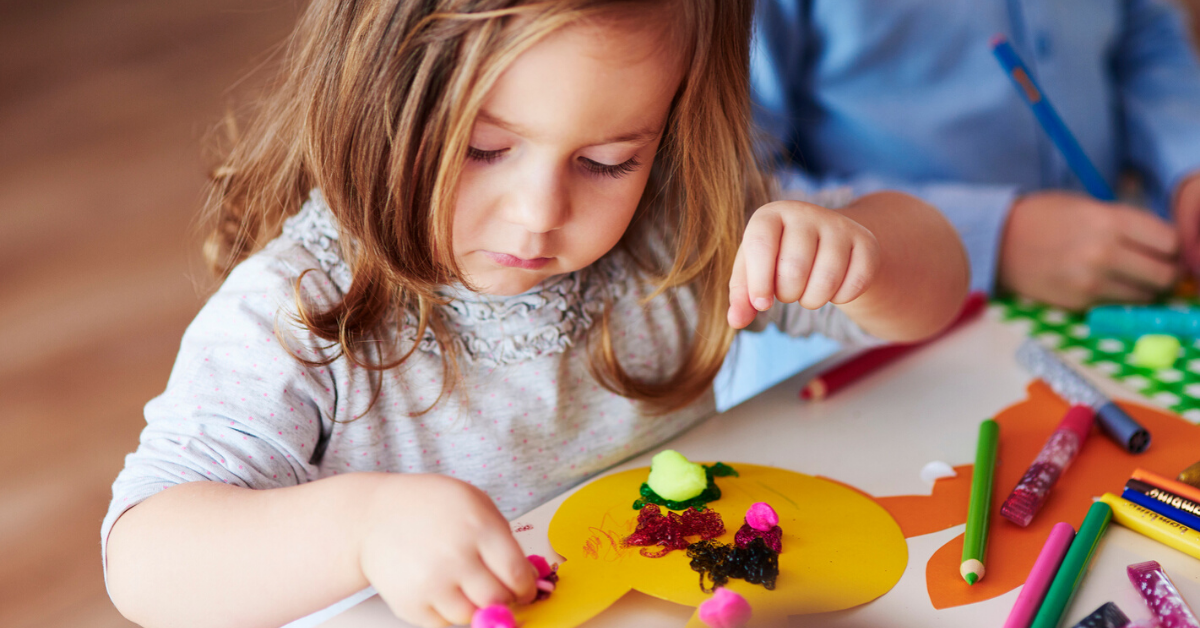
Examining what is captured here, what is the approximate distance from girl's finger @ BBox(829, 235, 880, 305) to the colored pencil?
0.57ft

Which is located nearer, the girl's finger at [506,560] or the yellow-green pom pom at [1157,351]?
the girl's finger at [506,560]

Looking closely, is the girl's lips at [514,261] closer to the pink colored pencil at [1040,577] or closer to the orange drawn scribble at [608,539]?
the orange drawn scribble at [608,539]

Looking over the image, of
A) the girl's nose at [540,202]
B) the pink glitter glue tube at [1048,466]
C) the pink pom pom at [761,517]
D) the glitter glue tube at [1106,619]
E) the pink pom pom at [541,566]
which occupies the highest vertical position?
the girl's nose at [540,202]

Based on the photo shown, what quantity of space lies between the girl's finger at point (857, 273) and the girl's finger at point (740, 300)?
66 millimetres

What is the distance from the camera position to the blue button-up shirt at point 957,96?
879 millimetres

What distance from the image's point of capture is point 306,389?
54 centimetres

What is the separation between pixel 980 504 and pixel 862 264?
0.15m

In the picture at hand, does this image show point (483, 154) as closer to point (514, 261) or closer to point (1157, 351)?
point (514, 261)

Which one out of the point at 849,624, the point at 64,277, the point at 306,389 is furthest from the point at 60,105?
the point at 849,624

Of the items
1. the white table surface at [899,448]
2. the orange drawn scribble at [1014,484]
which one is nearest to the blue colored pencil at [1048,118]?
the white table surface at [899,448]

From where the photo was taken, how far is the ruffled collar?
58cm

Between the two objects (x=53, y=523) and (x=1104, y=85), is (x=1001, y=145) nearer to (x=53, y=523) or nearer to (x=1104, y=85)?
(x=1104, y=85)

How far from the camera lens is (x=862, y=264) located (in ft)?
1.76

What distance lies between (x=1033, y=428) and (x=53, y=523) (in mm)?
1192
